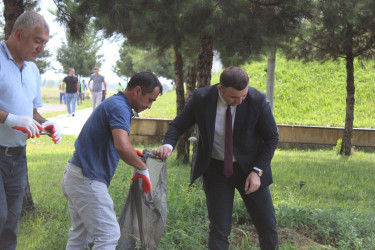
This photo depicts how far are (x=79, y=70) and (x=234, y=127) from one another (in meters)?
40.8

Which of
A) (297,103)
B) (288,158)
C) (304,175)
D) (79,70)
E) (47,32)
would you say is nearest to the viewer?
(47,32)

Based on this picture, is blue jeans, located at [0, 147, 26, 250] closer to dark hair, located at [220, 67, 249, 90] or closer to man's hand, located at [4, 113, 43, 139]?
man's hand, located at [4, 113, 43, 139]

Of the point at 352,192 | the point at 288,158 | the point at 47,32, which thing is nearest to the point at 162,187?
the point at 47,32

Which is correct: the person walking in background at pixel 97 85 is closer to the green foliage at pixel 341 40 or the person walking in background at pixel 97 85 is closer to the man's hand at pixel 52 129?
the green foliage at pixel 341 40

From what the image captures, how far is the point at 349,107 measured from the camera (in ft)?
35.1

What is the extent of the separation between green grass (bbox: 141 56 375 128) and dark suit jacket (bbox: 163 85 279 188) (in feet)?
31.9

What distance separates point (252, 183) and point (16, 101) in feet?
5.42

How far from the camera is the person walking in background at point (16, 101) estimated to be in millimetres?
2674

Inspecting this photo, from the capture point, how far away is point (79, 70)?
42281 mm

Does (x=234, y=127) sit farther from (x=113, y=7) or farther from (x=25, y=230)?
(x=113, y=7)

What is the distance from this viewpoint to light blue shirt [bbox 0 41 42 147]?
2682 mm

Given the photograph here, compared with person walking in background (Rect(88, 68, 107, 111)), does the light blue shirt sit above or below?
below

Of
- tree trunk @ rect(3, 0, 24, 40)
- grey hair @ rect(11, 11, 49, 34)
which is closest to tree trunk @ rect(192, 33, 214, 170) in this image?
tree trunk @ rect(3, 0, 24, 40)

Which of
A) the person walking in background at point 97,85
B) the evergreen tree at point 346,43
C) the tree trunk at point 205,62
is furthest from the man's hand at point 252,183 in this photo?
the person walking in background at point 97,85
